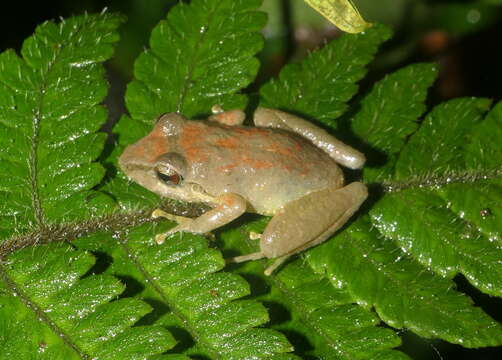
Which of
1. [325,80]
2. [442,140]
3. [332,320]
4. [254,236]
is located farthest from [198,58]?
[332,320]

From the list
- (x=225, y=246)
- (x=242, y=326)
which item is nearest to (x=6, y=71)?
(x=225, y=246)

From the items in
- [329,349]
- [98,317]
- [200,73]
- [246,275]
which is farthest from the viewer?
[200,73]

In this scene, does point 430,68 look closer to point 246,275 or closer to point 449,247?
point 449,247

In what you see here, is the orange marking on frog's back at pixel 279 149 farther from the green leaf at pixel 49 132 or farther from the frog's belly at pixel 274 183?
the green leaf at pixel 49 132

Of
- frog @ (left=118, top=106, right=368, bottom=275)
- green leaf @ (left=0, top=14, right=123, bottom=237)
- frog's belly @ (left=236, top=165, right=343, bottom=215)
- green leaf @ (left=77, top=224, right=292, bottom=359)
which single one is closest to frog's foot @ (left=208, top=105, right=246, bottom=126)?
frog @ (left=118, top=106, right=368, bottom=275)

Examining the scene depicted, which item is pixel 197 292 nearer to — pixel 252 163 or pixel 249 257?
pixel 249 257

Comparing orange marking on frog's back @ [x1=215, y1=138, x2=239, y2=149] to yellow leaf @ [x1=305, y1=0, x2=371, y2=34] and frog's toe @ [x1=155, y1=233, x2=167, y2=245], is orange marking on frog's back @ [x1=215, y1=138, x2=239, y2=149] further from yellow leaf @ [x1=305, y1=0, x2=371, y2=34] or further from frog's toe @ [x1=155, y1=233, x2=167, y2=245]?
yellow leaf @ [x1=305, y1=0, x2=371, y2=34]
